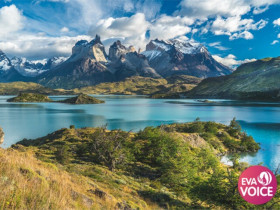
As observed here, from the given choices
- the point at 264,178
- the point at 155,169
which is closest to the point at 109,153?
the point at 155,169

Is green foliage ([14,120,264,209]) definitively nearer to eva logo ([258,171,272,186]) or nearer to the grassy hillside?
the grassy hillside

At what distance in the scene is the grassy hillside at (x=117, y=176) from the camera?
9344mm

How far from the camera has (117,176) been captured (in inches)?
968

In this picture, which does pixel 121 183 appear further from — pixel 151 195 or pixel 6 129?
pixel 6 129

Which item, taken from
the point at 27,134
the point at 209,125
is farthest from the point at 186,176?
the point at 27,134

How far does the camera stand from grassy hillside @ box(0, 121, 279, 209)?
934cm

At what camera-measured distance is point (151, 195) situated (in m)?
19.5

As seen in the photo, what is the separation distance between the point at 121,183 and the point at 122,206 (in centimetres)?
904

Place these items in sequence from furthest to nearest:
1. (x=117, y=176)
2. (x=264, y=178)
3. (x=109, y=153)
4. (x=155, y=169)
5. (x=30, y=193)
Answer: (x=155, y=169)
(x=109, y=153)
(x=117, y=176)
(x=264, y=178)
(x=30, y=193)

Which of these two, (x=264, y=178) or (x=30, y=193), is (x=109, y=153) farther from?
(x=264, y=178)

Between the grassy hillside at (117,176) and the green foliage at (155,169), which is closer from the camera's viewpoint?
the grassy hillside at (117,176)

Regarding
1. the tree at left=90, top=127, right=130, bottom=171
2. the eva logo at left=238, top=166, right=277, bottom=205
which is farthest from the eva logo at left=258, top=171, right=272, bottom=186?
the tree at left=90, top=127, right=130, bottom=171

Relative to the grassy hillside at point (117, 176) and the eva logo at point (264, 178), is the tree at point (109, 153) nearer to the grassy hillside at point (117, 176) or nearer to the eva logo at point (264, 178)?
the grassy hillside at point (117, 176)

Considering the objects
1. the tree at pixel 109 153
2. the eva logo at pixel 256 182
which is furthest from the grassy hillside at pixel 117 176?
the eva logo at pixel 256 182
